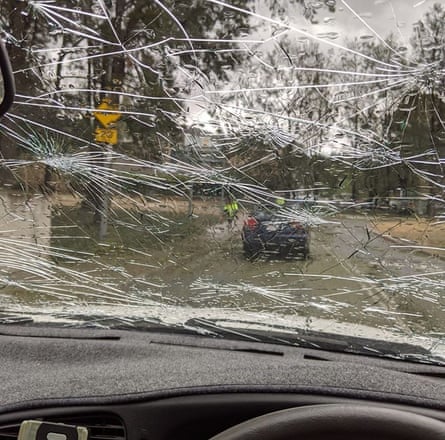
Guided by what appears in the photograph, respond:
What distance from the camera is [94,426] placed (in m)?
1.32

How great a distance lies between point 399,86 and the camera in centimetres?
180

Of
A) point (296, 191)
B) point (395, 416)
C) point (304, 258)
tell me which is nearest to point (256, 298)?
point (304, 258)

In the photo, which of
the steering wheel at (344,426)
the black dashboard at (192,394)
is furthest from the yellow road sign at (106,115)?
the steering wheel at (344,426)

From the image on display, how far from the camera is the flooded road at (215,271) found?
186 centimetres

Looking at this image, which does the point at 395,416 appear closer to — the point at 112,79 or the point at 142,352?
the point at 142,352

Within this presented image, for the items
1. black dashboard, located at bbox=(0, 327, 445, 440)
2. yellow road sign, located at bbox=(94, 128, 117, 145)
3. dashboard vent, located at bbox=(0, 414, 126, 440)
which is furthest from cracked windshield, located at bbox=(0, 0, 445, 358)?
dashboard vent, located at bbox=(0, 414, 126, 440)

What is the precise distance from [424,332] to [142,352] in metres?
1.07

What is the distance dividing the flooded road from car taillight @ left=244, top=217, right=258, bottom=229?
4 cm

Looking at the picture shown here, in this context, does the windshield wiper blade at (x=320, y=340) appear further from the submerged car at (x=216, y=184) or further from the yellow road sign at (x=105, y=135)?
the yellow road sign at (x=105, y=135)

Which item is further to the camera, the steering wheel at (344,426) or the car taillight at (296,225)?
the car taillight at (296,225)

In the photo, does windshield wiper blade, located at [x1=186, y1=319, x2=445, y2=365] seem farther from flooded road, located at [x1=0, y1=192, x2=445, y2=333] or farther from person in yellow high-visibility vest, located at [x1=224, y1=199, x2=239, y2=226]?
person in yellow high-visibility vest, located at [x1=224, y1=199, x2=239, y2=226]

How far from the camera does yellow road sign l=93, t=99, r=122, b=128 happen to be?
6.72 ft

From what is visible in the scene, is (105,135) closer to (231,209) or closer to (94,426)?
(231,209)

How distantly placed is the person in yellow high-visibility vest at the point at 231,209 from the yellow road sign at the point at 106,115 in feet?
1.96
